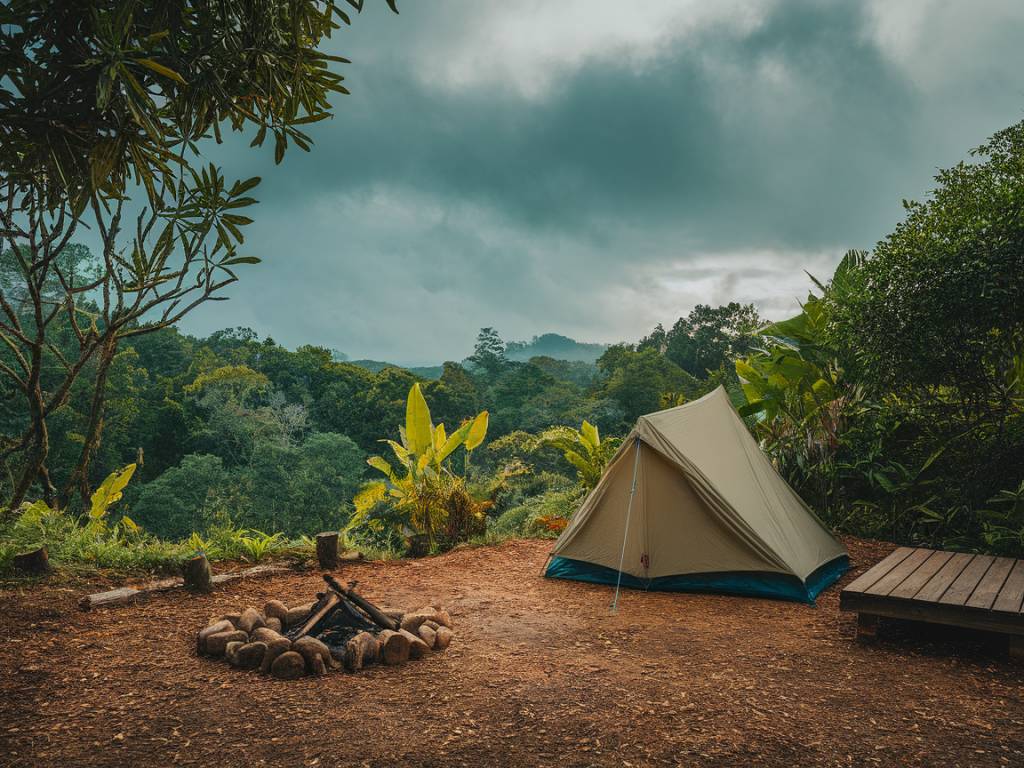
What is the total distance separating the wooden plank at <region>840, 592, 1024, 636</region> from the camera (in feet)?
11.5

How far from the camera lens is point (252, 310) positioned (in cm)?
2933

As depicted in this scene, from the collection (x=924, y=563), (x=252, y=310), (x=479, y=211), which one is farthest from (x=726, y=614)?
(x=252, y=310)

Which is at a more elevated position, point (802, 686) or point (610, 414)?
point (610, 414)

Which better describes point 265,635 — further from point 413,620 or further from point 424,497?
point 424,497

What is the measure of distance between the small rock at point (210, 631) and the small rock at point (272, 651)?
0.42 metres

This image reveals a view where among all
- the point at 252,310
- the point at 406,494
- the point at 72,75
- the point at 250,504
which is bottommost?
the point at 250,504

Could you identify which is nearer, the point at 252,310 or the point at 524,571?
the point at 524,571

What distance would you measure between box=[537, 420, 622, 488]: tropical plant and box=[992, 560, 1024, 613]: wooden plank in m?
4.56

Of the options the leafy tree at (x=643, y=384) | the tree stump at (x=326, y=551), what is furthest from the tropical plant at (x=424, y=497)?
the leafy tree at (x=643, y=384)

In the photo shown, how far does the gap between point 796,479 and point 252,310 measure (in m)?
26.6

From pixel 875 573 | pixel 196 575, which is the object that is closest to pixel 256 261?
pixel 196 575

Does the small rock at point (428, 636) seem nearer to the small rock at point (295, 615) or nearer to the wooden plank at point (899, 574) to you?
the small rock at point (295, 615)

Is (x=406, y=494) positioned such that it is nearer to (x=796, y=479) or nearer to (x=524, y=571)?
(x=524, y=571)

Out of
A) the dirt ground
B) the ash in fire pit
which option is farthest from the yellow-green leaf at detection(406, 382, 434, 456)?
the ash in fire pit
